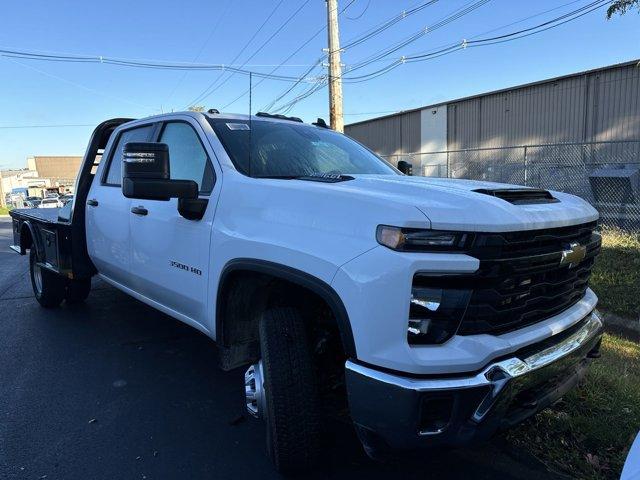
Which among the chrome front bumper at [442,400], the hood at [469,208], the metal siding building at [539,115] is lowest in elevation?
the chrome front bumper at [442,400]

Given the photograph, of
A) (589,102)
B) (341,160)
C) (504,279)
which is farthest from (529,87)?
(504,279)

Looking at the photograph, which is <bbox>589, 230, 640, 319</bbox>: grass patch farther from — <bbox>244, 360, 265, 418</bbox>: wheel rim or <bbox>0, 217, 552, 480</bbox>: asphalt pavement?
<bbox>244, 360, 265, 418</bbox>: wheel rim

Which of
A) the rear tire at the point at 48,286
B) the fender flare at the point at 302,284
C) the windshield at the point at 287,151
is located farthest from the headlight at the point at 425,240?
the rear tire at the point at 48,286

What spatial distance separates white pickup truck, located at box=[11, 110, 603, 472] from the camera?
2.08 m

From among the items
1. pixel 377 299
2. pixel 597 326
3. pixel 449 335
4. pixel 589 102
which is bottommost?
pixel 597 326

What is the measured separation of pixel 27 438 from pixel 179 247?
58.0 inches

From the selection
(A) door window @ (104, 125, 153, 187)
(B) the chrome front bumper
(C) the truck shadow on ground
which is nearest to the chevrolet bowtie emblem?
(B) the chrome front bumper

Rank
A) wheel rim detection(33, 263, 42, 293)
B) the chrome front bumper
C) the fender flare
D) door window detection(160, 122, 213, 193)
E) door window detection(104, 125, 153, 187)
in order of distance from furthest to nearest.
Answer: wheel rim detection(33, 263, 42, 293) → door window detection(104, 125, 153, 187) → door window detection(160, 122, 213, 193) → the fender flare → the chrome front bumper

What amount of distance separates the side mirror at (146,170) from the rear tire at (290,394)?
3.23 feet

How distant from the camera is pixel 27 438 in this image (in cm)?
322

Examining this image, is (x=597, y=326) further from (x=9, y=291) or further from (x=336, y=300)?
(x=9, y=291)

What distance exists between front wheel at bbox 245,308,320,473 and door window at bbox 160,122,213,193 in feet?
3.65

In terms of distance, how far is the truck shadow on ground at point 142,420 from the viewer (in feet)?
9.54

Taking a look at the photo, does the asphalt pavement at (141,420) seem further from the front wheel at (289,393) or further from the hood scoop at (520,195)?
the hood scoop at (520,195)
